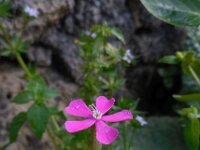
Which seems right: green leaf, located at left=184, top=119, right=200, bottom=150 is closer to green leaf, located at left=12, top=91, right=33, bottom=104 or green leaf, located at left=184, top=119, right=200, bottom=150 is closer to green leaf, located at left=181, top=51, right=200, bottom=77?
green leaf, located at left=181, top=51, right=200, bottom=77

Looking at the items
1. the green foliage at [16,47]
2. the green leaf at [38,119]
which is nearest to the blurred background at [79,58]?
the green foliage at [16,47]

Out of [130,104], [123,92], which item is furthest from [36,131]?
[123,92]

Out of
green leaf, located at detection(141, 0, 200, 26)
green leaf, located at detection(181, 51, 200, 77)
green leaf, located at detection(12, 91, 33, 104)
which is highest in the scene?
green leaf, located at detection(141, 0, 200, 26)

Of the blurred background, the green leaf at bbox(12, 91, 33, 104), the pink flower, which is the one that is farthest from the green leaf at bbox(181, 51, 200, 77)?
the pink flower

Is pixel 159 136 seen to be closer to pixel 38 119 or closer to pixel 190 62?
pixel 190 62

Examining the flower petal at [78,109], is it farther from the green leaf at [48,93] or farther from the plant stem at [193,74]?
the plant stem at [193,74]

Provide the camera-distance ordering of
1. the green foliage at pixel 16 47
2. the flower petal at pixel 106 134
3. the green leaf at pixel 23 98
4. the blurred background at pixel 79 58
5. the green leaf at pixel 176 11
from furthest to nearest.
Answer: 1. the blurred background at pixel 79 58
2. the green foliage at pixel 16 47
3. the green leaf at pixel 23 98
4. the green leaf at pixel 176 11
5. the flower petal at pixel 106 134
